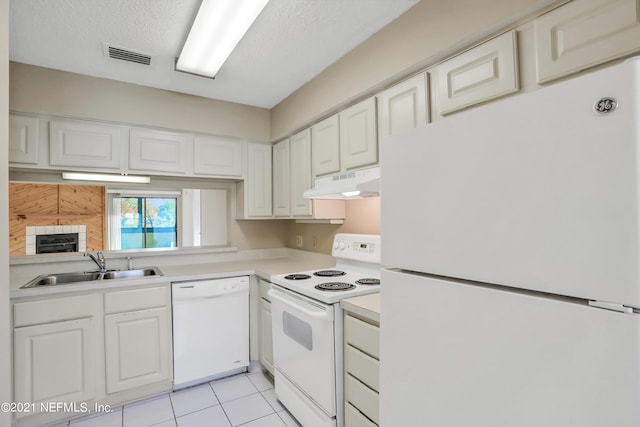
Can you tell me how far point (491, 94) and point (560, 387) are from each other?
1.15 meters

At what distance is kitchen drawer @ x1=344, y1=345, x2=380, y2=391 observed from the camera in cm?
149

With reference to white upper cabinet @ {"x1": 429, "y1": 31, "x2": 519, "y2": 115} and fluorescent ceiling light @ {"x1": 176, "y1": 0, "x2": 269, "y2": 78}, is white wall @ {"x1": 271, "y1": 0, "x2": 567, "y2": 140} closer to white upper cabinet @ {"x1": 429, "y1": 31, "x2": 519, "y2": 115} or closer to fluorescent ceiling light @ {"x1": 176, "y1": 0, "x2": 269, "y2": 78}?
white upper cabinet @ {"x1": 429, "y1": 31, "x2": 519, "y2": 115}

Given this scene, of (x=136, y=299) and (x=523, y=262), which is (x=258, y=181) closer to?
(x=136, y=299)

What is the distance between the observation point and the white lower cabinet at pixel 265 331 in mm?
2514

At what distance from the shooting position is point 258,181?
10.4 feet

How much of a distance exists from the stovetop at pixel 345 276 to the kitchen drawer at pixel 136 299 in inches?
33.0

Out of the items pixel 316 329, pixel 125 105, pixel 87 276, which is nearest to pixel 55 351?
pixel 87 276

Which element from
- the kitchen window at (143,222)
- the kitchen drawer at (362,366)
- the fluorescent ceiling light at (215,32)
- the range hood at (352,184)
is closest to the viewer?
the kitchen drawer at (362,366)

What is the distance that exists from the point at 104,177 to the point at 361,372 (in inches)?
102

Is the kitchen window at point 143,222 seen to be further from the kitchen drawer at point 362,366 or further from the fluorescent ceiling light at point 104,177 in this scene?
the kitchen drawer at point 362,366

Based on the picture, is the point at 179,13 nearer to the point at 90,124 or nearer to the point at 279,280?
the point at 90,124

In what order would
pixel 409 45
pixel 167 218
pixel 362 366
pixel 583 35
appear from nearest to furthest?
pixel 583 35 < pixel 362 366 < pixel 409 45 < pixel 167 218

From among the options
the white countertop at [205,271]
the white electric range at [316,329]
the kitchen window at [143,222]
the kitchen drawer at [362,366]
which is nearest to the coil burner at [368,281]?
the white electric range at [316,329]
